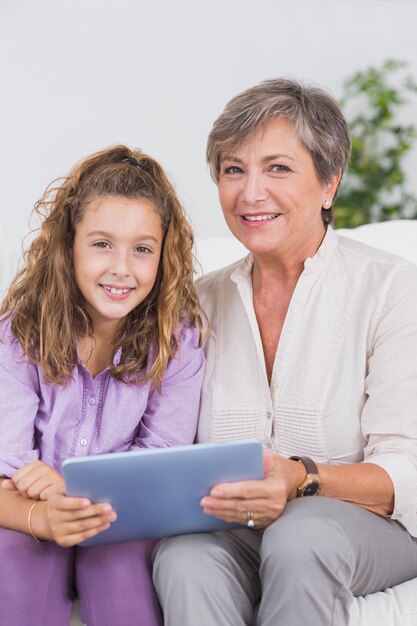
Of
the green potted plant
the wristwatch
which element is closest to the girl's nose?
the wristwatch

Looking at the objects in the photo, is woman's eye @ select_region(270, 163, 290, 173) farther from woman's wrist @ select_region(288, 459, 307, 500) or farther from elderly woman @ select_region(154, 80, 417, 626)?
woman's wrist @ select_region(288, 459, 307, 500)

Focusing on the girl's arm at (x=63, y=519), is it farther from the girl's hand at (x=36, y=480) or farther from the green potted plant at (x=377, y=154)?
the green potted plant at (x=377, y=154)

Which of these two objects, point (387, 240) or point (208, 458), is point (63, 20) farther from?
point (208, 458)

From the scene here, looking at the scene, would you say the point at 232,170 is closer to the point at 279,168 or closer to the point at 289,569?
the point at 279,168

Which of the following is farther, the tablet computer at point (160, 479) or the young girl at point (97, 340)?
the young girl at point (97, 340)

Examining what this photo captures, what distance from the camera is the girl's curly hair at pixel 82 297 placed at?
175cm

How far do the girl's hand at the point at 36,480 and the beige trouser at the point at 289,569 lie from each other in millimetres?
225

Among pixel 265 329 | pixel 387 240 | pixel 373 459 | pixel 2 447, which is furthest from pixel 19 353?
pixel 387 240

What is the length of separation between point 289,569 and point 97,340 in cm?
67

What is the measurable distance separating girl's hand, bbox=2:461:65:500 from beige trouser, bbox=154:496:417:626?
0.74 ft

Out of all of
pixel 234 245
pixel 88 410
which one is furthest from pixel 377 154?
pixel 88 410

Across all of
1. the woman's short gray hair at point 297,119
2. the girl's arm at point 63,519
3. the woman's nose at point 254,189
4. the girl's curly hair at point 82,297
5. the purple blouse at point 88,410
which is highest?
the woman's short gray hair at point 297,119

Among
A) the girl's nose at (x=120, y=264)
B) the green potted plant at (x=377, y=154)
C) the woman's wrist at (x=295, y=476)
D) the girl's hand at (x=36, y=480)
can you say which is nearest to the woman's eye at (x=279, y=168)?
the girl's nose at (x=120, y=264)

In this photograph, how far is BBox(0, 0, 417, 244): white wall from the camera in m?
3.62
